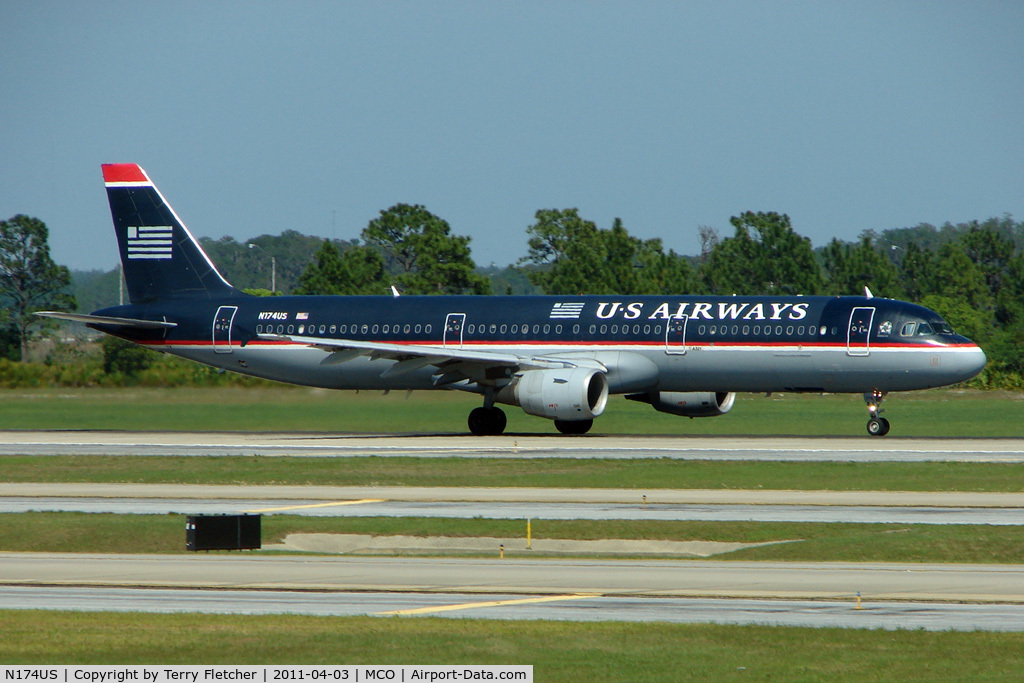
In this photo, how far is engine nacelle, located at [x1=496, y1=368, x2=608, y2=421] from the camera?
1770 inches

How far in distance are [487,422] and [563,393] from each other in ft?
16.0

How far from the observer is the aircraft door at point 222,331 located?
5272cm

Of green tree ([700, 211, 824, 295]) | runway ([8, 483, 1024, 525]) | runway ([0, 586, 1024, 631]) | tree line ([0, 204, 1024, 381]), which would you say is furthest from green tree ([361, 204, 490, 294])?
runway ([0, 586, 1024, 631])

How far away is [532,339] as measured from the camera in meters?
48.9

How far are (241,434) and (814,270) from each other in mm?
74634

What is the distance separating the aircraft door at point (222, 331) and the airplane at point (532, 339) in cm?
5

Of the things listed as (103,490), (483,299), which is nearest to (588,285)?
(483,299)

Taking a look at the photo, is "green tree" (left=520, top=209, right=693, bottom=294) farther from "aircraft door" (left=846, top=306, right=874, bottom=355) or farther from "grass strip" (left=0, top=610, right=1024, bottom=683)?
"grass strip" (left=0, top=610, right=1024, bottom=683)

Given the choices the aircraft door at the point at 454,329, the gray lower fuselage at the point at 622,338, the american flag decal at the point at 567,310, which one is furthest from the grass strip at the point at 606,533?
the aircraft door at the point at 454,329

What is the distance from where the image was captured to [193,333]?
2089 inches

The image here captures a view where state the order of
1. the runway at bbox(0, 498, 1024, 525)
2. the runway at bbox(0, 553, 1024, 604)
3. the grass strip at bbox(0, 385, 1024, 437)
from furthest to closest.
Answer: the grass strip at bbox(0, 385, 1024, 437), the runway at bbox(0, 498, 1024, 525), the runway at bbox(0, 553, 1024, 604)

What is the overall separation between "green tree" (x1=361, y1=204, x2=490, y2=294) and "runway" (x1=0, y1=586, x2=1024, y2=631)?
265 ft

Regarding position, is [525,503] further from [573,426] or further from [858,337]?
[573,426]
